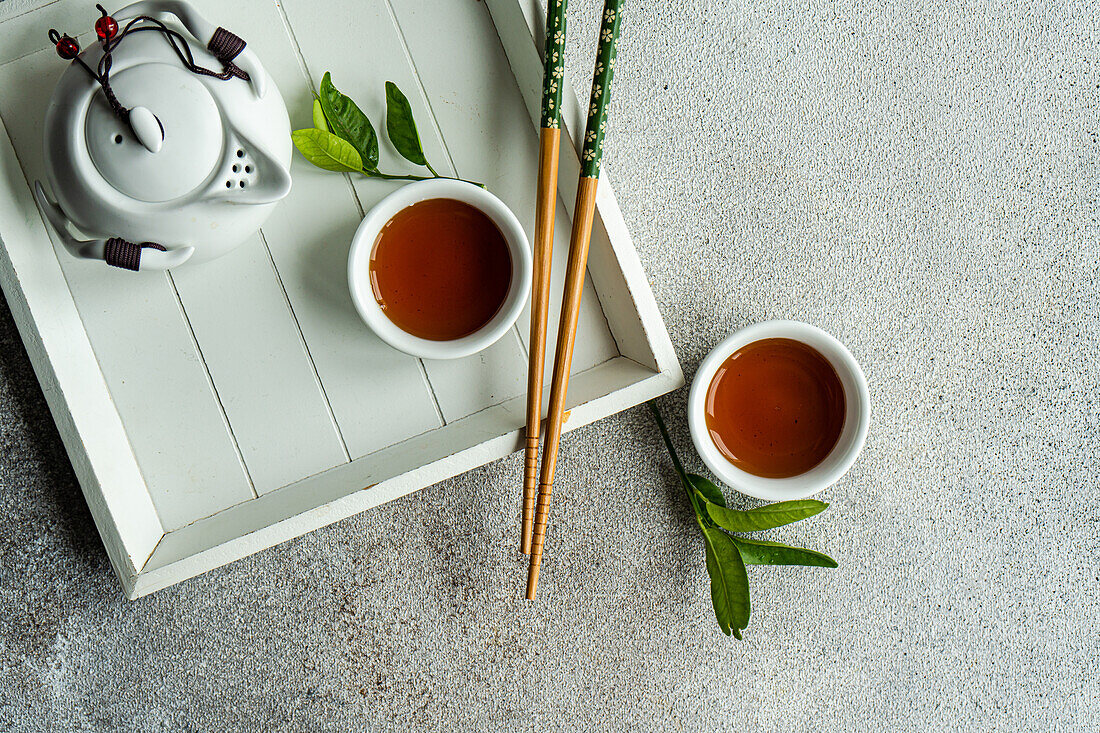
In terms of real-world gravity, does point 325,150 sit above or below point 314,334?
above

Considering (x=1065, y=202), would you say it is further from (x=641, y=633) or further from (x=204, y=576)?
(x=204, y=576)

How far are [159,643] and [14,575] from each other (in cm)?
Result: 17

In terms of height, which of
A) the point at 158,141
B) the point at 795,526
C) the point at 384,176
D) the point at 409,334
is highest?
the point at 158,141

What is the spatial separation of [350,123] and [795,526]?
24.4 inches

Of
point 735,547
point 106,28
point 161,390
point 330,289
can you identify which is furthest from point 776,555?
point 106,28

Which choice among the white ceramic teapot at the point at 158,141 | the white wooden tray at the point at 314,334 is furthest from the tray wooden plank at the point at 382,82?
the white ceramic teapot at the point at 158,141

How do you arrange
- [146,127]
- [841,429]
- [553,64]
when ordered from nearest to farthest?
[146,127]
[553,64]
[841,429]

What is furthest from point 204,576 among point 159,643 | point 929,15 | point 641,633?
point 929,15

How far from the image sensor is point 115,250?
0.57 metres

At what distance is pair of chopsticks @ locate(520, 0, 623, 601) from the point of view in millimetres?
637

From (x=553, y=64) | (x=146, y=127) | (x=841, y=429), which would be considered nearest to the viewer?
(x=146, y=127)

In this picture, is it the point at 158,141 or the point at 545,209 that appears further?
the point at 545,209

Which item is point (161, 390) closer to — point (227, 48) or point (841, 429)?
point (227, 48)

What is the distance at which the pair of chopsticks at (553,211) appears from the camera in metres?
0.64
